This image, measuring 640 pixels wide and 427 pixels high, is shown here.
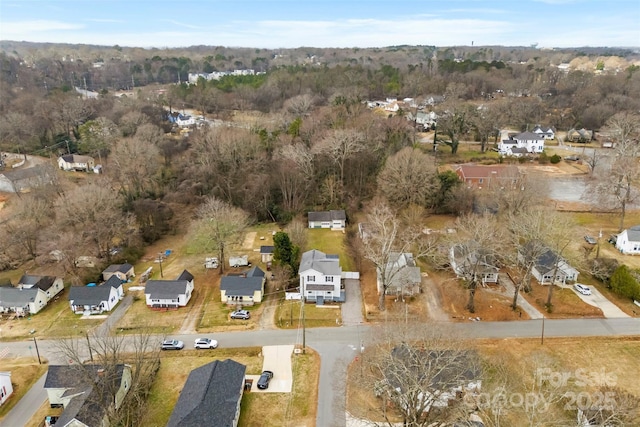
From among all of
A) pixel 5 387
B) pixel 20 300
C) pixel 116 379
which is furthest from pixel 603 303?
pixel 20 300

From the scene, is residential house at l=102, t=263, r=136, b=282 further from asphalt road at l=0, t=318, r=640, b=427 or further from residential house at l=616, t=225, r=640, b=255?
residential house at l=616, t=225, r=640, b=255

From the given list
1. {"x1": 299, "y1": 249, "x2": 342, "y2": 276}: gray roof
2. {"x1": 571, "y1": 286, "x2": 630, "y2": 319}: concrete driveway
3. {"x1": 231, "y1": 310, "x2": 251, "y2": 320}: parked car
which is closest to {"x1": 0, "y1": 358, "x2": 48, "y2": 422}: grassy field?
{"x1": 231, "y1": 310, "x2": 251, "y2": 320}: parked car

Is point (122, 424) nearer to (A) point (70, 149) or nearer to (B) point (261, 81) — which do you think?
(A) point (70, 149)

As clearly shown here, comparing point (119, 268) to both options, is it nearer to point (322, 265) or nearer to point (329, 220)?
point (322, 265)

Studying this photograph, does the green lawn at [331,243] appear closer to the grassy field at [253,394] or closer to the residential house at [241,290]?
the residential house at [241,290]

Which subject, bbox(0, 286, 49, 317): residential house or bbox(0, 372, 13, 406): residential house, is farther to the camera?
bbox(0, 286, 49, 317): residential house

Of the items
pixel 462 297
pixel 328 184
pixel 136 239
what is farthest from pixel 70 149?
pixel 462 297
